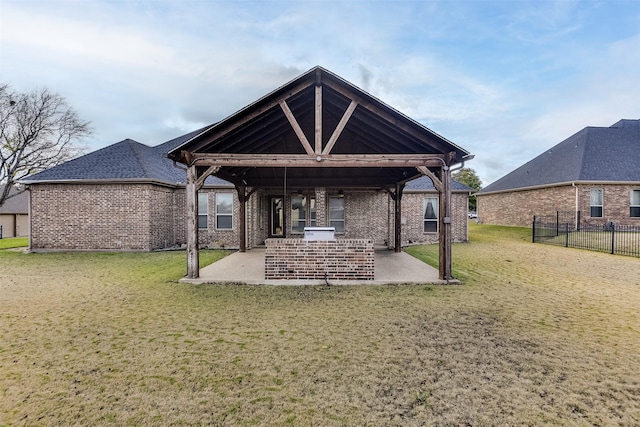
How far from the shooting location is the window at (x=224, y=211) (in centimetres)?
1450

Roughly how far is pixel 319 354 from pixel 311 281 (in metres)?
3.71

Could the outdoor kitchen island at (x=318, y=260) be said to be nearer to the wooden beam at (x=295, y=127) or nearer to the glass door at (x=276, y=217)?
the wooden beam at (x=295, y=127)

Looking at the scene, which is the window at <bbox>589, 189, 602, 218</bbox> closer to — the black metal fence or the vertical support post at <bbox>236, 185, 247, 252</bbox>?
the black metal fence

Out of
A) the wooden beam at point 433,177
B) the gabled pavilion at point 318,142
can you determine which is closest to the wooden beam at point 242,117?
the gabled pavilion at point 318,142

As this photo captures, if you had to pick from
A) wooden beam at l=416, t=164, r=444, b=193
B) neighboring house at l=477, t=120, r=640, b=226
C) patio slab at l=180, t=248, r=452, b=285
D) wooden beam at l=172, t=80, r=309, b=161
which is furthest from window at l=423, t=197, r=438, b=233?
wooden beam at l=172, t=80, r=309, b=161

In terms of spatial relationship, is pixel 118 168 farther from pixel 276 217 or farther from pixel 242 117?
pixel 242 117

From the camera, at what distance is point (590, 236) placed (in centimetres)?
1526

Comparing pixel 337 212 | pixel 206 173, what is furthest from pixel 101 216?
pixel 337 212

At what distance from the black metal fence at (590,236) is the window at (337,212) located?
10.4 m

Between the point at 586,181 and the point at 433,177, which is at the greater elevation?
the point at 586,181

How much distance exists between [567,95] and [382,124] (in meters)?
26.2

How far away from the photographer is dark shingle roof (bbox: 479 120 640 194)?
17.8 metres

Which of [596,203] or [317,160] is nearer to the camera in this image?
[317,160]

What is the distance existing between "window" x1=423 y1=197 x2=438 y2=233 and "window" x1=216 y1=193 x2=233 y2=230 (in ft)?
32.6
